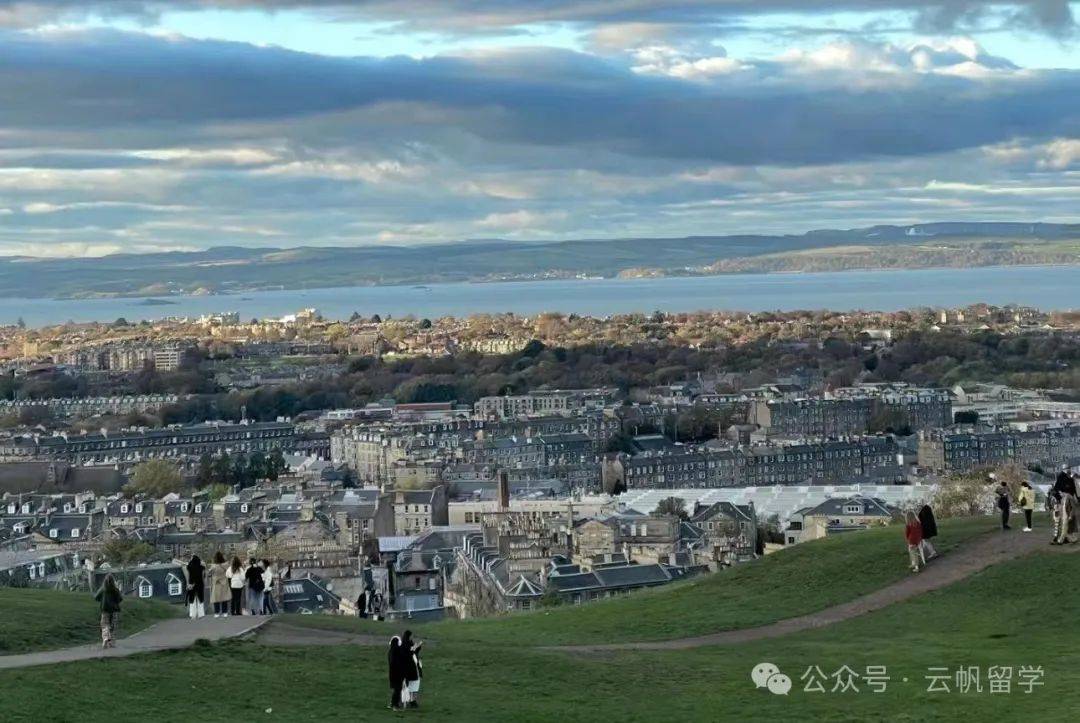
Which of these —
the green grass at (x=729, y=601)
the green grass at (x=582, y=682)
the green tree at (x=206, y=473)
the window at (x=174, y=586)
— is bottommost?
the green tree at (x=206, y=473)

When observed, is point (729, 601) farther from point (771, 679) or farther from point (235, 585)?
point (771, 679)

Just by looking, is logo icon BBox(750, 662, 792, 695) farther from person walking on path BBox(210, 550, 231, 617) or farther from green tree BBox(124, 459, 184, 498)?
green tree BBox(124, 459, 184, 498)

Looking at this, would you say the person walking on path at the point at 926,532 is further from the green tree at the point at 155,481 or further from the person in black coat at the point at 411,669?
the green tree at the point at 155,481

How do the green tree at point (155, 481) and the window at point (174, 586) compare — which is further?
the green tree at point (155, 481)

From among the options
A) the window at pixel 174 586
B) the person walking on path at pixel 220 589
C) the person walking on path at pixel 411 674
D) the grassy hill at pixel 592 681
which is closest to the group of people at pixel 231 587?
the person walking on path at pixel 220 589

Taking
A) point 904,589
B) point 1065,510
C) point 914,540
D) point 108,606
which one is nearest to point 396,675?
point 108,606
